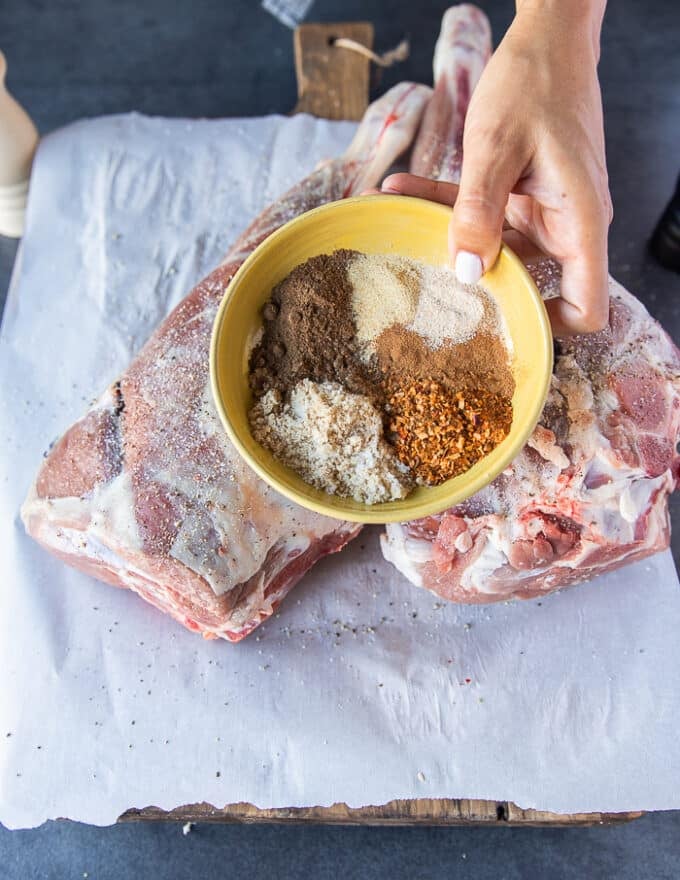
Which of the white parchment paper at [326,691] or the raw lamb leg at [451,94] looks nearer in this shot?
the white parchment paper at [326,691]

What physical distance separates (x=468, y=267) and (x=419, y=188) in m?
0.27

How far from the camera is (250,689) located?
1533 mm

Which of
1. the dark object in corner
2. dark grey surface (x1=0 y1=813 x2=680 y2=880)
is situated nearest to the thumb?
the dark object in corner

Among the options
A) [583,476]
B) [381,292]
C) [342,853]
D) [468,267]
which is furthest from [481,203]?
[342,853]

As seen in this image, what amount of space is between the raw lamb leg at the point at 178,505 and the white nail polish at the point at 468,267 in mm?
494

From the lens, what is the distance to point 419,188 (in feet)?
4.41

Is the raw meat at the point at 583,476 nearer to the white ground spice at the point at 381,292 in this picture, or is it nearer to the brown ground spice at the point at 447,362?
the brown ground spice at the point at 447,362

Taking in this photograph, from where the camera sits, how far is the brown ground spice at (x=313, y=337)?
1170 mm

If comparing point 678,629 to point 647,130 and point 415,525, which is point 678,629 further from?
point 647,130

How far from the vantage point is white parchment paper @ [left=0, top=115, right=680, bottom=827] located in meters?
1.46

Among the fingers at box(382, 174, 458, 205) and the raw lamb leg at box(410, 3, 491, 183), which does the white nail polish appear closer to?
the fingers at box(382, 174, 458, 205)

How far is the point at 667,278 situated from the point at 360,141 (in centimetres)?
93

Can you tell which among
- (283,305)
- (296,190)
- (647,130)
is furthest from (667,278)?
(283,305)

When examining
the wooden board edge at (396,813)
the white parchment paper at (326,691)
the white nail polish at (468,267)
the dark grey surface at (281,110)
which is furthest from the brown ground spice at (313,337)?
the dark grey surface at (281,110)
